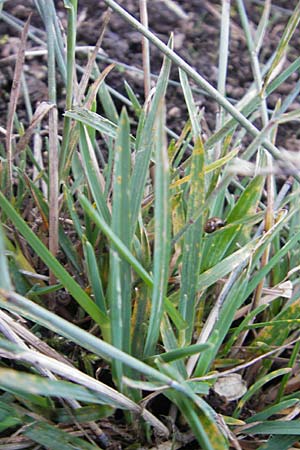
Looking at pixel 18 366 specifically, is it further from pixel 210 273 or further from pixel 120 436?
pixel 210 273

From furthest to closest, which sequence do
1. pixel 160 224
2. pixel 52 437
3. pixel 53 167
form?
pixel 53 167 < pixel 52 437 < pixel 160 224

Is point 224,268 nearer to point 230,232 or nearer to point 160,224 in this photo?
point 230,232

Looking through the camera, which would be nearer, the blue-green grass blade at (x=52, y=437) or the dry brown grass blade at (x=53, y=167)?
the blue-green grass blade at (x=52, y=437)

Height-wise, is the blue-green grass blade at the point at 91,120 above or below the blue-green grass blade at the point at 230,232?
above

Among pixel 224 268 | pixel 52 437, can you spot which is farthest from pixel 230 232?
pixel 52 437

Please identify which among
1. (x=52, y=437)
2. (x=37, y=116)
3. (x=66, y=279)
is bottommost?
(x=52, y=437)

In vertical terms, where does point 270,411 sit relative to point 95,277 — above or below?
below

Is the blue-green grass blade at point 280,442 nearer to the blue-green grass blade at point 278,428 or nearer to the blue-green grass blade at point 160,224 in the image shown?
the blue-green grass blade at point 278,428

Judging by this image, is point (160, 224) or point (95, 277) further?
point (95, 277)

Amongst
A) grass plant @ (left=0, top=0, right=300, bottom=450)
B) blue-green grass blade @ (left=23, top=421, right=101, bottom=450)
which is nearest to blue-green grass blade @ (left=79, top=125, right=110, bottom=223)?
grass plant @ (left=0, top=0, right=300, bottom=450)

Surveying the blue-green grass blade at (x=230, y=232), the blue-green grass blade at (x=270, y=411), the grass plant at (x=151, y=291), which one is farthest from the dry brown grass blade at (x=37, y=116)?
the blue-green grass blade at (x=270, y=411)
